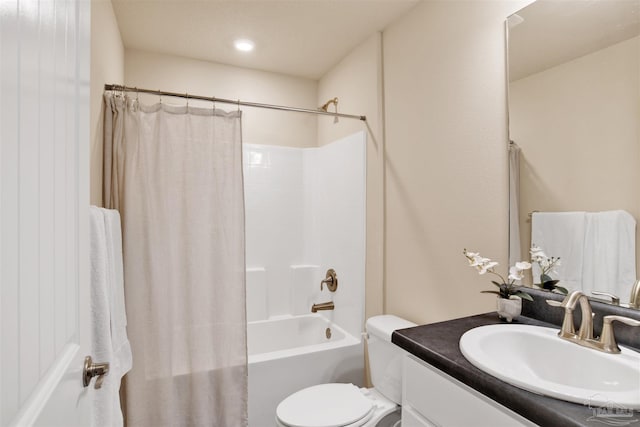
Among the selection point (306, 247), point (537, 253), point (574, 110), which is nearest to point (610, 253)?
point (537, 253)

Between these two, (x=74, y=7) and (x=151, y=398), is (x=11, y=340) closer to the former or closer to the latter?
(x=74, y=7)

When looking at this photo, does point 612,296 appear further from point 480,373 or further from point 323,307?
point 323,307

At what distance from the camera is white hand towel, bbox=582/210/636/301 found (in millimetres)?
1115

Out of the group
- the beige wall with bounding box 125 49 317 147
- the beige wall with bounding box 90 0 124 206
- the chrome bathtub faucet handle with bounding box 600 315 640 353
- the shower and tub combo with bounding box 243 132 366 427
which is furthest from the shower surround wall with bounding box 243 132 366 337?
the chrome bathtub faucet handle with bounding box 600 315 640 353

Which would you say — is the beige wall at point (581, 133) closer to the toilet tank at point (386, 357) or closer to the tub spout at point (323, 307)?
the toilet tank at point (386, 357)

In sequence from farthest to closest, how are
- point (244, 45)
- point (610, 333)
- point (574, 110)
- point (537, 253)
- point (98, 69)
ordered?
point (244, 45) → point (98, 69) → point (537, 253) → point (574, 110) → point (610, 333)

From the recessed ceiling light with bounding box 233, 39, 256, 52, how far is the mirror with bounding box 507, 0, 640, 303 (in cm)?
170

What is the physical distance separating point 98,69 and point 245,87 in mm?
1461

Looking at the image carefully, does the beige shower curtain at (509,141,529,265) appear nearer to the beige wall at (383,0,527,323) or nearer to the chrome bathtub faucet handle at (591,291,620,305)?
the beige wall at (383,0,527,323)

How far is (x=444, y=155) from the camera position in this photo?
182 cm

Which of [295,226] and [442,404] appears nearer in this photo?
[442,404]

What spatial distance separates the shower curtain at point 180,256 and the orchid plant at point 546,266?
145 cm

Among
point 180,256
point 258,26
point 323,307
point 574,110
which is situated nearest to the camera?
point 574,110

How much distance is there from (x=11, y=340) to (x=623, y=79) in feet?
5.28
